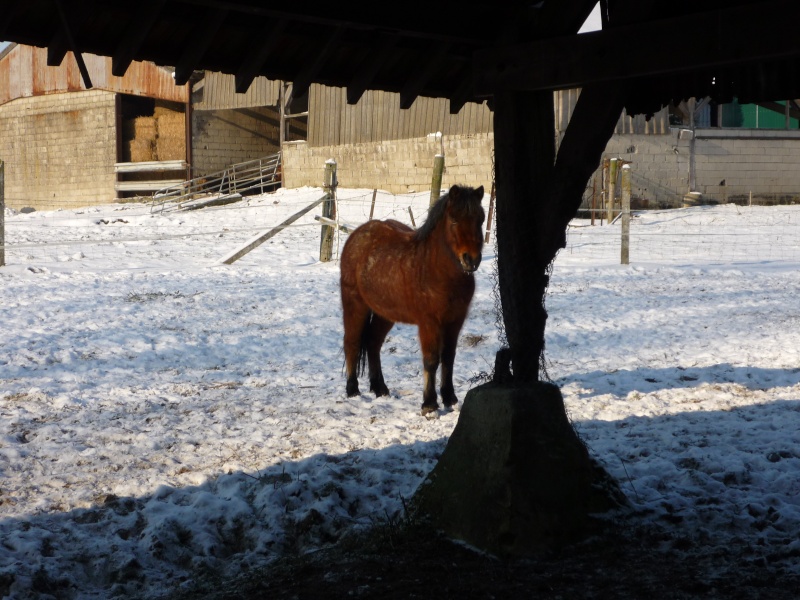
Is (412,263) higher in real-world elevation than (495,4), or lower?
lower

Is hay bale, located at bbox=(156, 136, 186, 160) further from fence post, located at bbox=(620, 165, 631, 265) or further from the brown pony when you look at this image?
the brown pony

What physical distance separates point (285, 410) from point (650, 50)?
391cm

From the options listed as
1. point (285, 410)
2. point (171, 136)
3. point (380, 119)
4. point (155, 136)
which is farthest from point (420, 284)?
point (155, 136)

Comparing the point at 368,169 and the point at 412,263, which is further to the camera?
the point at 368,169

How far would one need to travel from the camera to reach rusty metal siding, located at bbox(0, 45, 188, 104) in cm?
2831

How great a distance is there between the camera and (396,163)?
2498 centimetres

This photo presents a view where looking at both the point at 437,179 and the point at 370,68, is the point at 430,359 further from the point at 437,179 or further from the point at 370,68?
the point at 437,179

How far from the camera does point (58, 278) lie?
12062mm

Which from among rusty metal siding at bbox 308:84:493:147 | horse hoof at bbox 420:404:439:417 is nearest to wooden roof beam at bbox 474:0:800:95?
horse hoof at bbox 420:404:439:417

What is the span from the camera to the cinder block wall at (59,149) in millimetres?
30594

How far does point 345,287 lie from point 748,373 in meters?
3.57

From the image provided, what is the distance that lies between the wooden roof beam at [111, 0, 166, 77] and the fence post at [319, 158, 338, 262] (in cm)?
961

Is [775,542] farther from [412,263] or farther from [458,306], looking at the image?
[412,263]

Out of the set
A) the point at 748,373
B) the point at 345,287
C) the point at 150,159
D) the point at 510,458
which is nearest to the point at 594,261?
the point at 748,373
